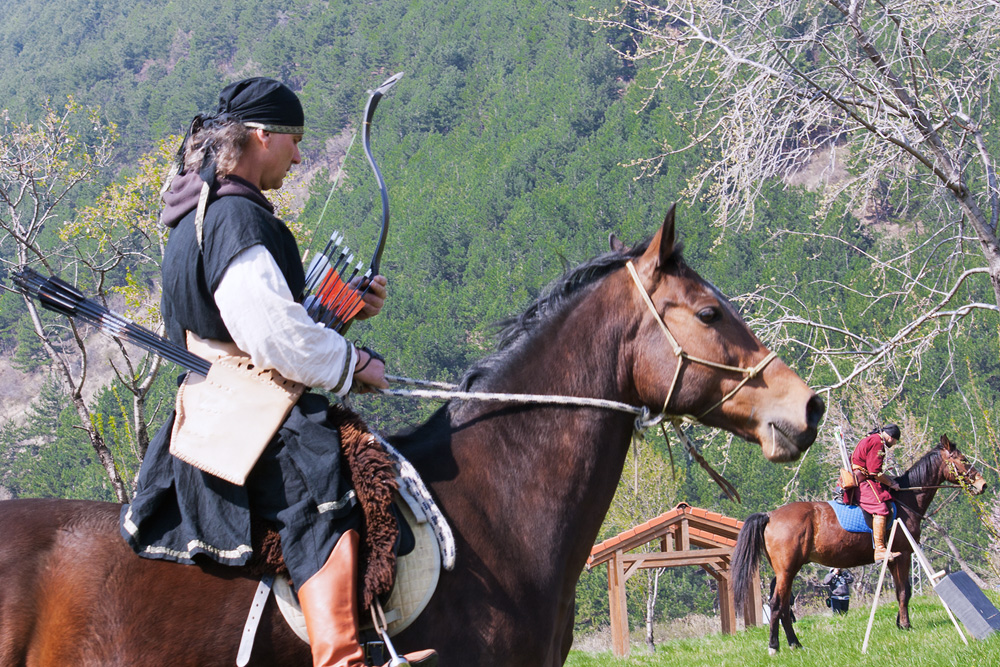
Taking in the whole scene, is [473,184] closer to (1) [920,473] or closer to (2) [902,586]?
(1) [920,473]

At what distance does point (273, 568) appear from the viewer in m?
2.50

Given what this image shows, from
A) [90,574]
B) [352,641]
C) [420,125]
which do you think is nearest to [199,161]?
[90,574]

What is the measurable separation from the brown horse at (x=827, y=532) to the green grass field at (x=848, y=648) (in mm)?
736

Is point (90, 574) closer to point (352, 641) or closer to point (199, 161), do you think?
point (352, 641)

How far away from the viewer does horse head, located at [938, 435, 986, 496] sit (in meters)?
11.7

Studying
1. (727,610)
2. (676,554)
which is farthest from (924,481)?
(727,610)

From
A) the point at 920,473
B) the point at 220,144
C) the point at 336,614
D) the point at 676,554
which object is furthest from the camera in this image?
the point at 676,554

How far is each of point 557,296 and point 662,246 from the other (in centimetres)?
45

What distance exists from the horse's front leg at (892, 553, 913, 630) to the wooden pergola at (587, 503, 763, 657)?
3.50 meters

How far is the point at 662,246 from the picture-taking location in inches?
122

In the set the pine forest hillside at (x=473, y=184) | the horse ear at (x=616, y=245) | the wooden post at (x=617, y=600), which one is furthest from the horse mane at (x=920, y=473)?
the horse ear at (x=616, y=245)

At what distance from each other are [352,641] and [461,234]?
8036 centimetres

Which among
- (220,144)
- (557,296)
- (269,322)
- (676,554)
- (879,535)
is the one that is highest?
(220,144)

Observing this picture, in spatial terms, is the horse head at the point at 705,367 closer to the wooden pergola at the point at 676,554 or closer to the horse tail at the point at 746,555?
the horse tail at the point at 746,555
